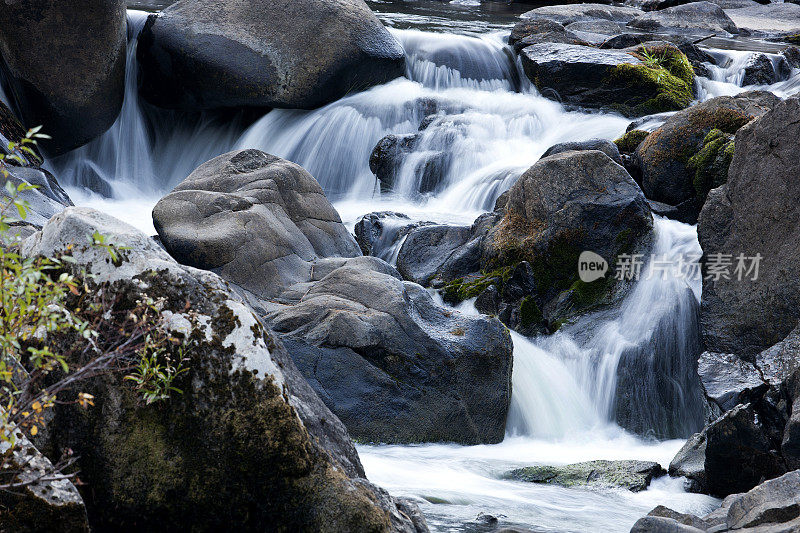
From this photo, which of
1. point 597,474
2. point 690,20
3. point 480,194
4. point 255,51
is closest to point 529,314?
point 597,474

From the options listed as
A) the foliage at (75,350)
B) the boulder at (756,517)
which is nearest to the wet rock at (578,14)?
the boulder at (756,517)

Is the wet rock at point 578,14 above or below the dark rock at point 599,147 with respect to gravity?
below

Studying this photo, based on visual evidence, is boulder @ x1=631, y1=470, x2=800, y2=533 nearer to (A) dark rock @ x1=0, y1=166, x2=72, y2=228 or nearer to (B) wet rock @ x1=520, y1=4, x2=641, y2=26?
(A) dark rock @ x1=0, y1=166, x2=72, y2=228

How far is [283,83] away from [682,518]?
1145 centimetres

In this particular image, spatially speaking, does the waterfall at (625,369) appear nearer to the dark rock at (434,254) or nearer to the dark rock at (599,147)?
the dark rock at (434,254)

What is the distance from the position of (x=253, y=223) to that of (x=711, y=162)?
5.69 meters

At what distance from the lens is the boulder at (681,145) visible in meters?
10.6

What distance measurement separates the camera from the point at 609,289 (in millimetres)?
9445

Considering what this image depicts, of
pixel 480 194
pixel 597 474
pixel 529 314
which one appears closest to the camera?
pixel 597 474

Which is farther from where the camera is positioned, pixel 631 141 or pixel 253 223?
pixel 631 141

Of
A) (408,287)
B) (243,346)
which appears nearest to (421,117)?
(408,287)

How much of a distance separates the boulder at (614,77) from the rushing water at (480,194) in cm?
41

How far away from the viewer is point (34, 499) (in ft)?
9.31

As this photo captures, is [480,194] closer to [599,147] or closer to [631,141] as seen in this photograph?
[599,147]
